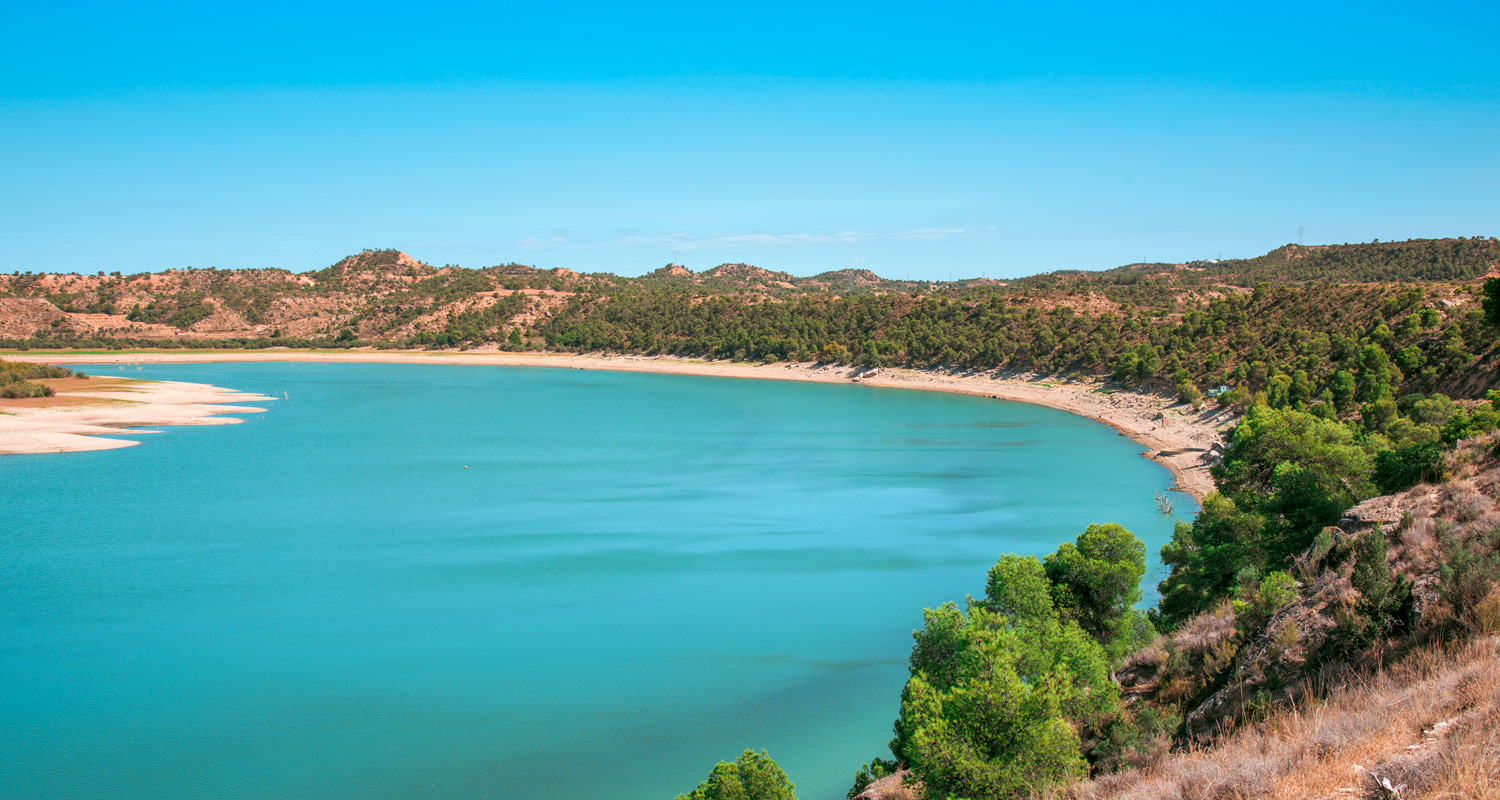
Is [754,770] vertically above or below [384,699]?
above

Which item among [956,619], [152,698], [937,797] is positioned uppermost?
[956,619]

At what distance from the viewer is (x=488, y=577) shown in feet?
99.8

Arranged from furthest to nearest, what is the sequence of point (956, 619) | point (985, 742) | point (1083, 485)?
point (1083, 485) < point (956, 619) < point (985, 742)

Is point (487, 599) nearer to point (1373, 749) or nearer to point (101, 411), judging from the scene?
point (1373, 749)

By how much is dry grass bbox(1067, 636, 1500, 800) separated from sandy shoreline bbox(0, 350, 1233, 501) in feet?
117

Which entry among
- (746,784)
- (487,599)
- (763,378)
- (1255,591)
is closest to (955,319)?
(763,378)

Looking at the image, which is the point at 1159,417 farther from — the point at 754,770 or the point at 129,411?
the point at 129,411

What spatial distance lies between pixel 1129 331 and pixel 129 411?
283ft

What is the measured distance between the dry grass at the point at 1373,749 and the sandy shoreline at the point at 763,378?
35.6 m

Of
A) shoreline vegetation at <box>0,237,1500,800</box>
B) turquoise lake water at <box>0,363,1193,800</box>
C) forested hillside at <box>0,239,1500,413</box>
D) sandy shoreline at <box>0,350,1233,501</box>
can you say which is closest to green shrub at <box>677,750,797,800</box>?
shoreline vegetation at <box>0,237,1500,800</box>

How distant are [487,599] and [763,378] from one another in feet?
285

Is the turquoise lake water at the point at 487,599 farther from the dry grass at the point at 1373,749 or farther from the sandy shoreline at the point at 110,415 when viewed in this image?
the dry grass at the point at 1373,749

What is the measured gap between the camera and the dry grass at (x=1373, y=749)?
6.30m

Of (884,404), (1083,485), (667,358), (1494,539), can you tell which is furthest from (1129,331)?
(1494,539)
